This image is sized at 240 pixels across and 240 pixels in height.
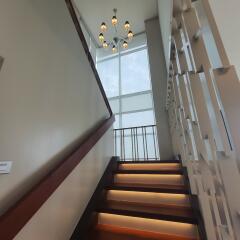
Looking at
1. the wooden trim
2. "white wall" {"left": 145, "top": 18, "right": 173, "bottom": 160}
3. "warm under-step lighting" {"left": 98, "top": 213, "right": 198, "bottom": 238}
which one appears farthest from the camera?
"white wall" {"left": 145, "top": 18, "right": 173, "bottom": 160}

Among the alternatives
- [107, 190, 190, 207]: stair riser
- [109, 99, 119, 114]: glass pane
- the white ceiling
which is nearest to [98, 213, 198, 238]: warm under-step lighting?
[107, 190, 190, 207]: stair riser

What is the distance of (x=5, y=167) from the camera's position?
1161 millimetres

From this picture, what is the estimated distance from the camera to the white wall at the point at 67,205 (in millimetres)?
1313

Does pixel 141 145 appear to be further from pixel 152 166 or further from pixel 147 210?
pixel 147 210

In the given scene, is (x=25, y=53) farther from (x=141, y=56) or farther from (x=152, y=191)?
(x=141, y=56)

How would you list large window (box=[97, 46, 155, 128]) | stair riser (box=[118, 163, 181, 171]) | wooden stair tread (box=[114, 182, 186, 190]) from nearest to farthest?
1. wooden stair tread (box=[114, 182, 186, 190])
2. stair riser (box=[118, 163, 181, 171])
3. large window (box=[97, 46, 155, 128])

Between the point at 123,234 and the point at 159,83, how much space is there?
153 inches

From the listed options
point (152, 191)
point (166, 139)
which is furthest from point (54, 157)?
point (166, 139)

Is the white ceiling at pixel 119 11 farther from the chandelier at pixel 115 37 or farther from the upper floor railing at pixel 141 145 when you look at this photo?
the upper floor railing at pixel 141 145

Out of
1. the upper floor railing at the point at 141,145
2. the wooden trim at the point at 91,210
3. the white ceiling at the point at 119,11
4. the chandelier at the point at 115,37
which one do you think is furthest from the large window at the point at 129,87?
the wooden trim at the point at 91,210

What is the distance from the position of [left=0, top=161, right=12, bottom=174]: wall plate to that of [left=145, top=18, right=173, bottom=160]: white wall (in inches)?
141

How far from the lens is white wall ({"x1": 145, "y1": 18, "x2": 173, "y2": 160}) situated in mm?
4328

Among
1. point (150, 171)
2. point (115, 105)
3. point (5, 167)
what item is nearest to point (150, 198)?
point (150, 171)

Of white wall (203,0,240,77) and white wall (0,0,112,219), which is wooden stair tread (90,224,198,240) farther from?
white wall (203,0,240,77)
